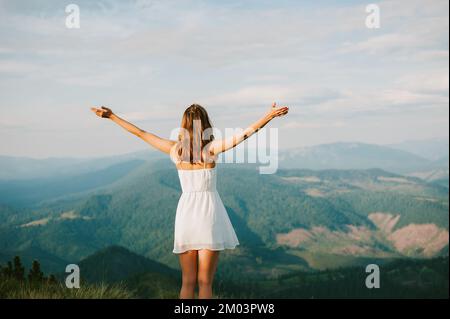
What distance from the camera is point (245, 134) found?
777 cm

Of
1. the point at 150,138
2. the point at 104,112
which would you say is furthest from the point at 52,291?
the point at 150,138

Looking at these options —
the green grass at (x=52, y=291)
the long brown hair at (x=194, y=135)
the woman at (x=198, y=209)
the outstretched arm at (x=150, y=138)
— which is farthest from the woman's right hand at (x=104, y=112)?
the green grass at (x=52, y=291)

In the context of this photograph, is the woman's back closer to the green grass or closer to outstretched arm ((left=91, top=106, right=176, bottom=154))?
outstretched arm ((left=91, top=106, right=176, bottom=154))

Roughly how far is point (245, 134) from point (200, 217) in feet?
5.11

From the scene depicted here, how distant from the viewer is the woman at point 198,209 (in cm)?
814

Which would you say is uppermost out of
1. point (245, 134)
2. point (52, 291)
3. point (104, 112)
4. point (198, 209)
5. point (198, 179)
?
point (104, 112)

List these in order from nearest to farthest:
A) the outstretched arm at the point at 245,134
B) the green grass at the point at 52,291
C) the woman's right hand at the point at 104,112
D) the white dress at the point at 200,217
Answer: the outstretched arm at the point at 245,134 < the white dress at the point at 200,217 < the woman's right hand at the point at 104,112 < the green grass at the point at 52,291

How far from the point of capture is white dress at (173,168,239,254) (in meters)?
8.31

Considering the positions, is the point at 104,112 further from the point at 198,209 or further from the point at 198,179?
the point at 198,209

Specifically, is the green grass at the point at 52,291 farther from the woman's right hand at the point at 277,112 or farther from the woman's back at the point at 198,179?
the woman's right hand at the point at 277,112

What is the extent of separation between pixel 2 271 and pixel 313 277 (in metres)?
187

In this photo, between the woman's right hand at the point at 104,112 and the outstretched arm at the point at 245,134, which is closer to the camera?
the outstretched arm at the point at 245,134

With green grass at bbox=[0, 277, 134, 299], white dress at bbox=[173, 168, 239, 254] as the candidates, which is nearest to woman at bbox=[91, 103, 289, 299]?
white dress at bbox=[173, 168, 239, 254]
